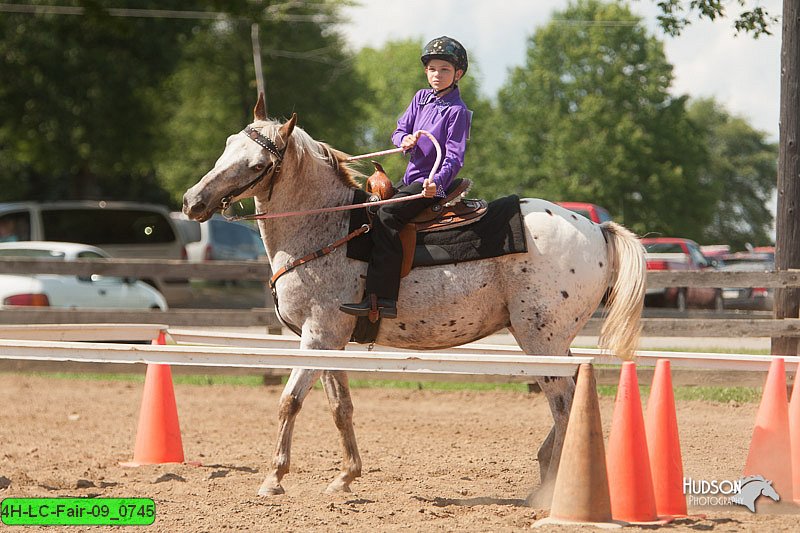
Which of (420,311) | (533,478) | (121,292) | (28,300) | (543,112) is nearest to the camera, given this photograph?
(420,311)

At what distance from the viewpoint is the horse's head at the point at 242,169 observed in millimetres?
6203

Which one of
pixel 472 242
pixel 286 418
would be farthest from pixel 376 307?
pixel 286 418

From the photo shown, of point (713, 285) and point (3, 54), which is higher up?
point (3, 54)

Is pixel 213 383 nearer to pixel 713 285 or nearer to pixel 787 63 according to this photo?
pixel 713 285

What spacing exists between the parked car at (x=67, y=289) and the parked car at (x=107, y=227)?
484 centimetres

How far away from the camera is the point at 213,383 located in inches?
510

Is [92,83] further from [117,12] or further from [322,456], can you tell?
[322,456]

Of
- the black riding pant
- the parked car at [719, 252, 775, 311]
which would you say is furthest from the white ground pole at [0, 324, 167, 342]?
the parked car at [719, 252, 775, 311]

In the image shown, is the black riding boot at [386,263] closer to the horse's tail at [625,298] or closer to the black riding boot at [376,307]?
the black riding boot at [376,307]

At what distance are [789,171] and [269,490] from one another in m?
7.38

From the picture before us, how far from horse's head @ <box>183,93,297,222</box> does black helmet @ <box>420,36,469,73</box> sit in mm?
948

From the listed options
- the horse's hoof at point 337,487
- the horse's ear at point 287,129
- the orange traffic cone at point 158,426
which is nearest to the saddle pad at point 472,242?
the horse's ear at point 287,129

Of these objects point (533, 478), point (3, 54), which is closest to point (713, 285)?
point (533, 478)

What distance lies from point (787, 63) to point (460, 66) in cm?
606
